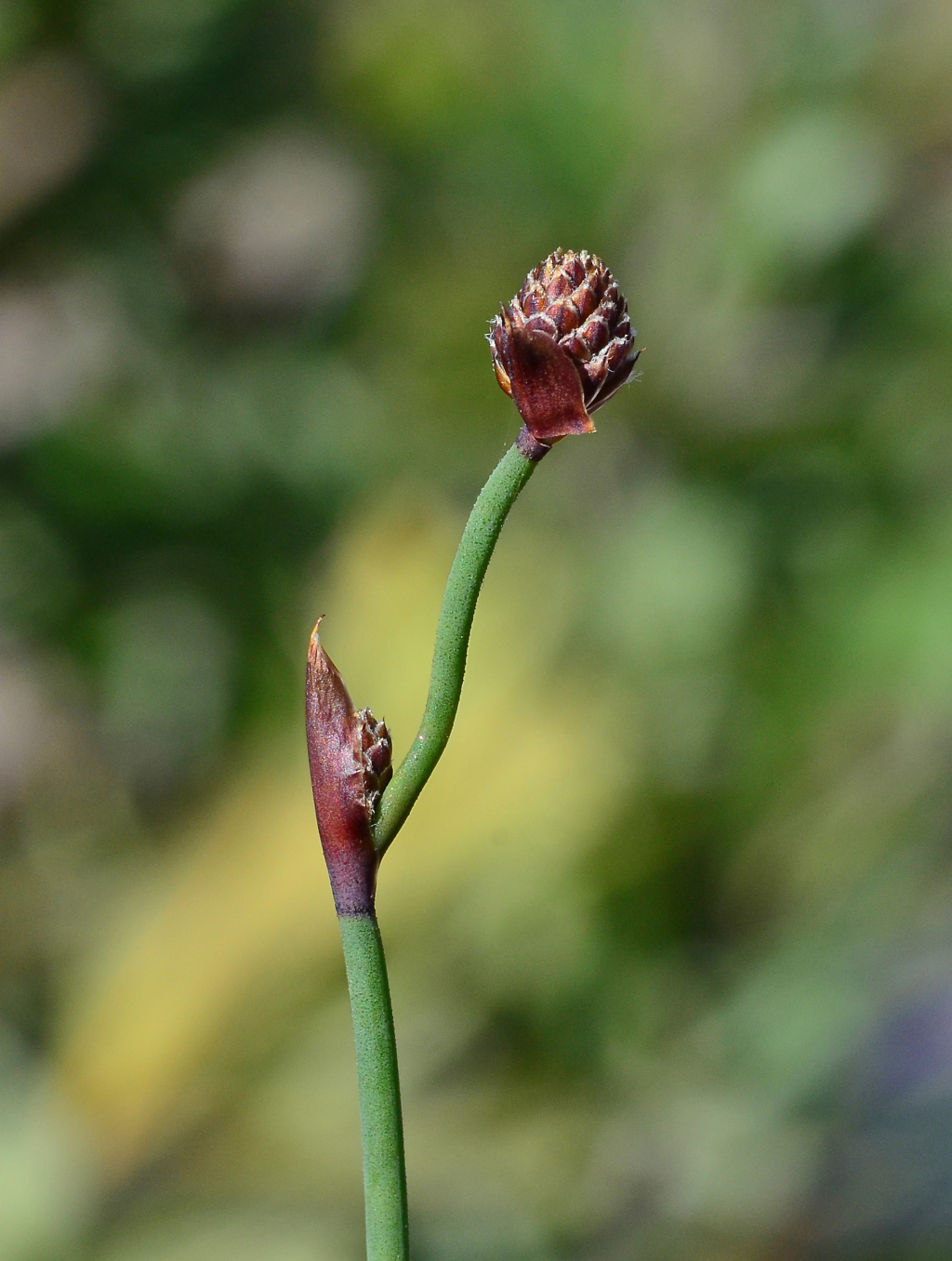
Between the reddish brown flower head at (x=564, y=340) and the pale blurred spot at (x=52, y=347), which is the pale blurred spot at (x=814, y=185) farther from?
the reddish brown flower head at (x=564, y=340)

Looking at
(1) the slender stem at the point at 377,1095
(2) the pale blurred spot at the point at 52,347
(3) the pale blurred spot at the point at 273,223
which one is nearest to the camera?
(1) the slender stem at the point at 377,1095

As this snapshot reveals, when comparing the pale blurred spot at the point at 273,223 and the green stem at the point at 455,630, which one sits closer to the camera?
the green stem at the point at 455,630

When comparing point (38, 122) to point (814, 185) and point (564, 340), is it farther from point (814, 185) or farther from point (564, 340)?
point (564, 340)

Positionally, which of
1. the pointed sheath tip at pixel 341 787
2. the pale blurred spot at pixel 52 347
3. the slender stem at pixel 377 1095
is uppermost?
the pale blurred spot at pixel 52 347

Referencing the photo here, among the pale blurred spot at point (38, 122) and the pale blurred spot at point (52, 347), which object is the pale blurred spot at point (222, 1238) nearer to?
the pale blurred spot at point (52, 347)

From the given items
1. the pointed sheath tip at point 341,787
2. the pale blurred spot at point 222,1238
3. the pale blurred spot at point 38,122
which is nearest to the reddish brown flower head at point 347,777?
the pointed sheath tip at point 341,787

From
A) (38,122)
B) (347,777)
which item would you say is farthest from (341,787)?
(38,122)

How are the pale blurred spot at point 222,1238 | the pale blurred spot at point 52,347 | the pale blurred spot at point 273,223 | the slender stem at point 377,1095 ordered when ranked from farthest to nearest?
the pale blurred spot at point 273,223 → the pale blurred spot at point 52,347 → the pale blurred spot at point 222,1238 → the slender stem at point 377,1095

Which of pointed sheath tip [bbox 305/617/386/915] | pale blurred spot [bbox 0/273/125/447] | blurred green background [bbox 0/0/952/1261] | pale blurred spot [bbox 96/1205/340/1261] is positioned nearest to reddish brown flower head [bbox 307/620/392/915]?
pointed sheath tip [bbox 305/617/386/915]

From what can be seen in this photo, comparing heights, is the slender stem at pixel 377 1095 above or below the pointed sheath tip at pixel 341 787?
below
